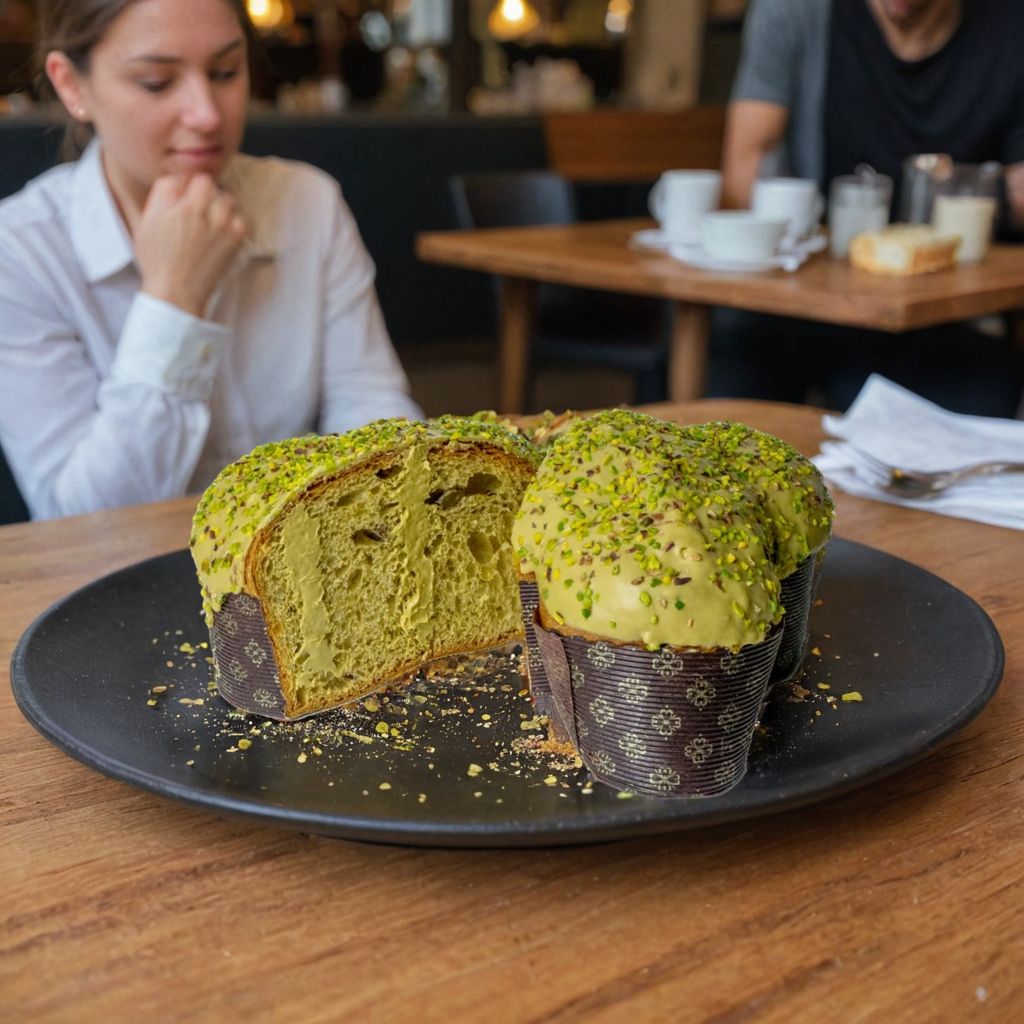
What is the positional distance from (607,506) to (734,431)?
0.20 m

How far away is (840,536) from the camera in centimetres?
120

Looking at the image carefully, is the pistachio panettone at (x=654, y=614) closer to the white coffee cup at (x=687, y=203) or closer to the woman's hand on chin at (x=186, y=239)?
the woman's hand on chin at (x=186, y=239)

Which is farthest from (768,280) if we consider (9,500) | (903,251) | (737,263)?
(9,500)

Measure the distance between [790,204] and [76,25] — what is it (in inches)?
65.8

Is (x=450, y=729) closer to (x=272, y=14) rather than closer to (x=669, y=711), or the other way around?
(x=669, y=711)

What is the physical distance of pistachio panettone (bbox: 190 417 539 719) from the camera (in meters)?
0.80

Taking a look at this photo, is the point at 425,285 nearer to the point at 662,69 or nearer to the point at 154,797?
the point at 662,69

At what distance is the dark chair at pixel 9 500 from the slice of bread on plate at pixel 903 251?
5.79ft

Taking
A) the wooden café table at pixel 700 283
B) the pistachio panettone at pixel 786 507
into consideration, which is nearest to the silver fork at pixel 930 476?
the pistachio panettone at pixel 786 507

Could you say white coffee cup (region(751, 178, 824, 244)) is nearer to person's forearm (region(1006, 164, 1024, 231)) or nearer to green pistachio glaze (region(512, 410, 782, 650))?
person's forearm (region(1006, 164, 1024, 231))

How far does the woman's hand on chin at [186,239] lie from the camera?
1.64 meters

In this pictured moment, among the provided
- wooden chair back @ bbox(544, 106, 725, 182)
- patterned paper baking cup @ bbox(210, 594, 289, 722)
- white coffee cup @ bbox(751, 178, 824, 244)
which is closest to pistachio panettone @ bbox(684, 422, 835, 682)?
patterned paper baking cup @ bbox(210, 594, 289, 722)

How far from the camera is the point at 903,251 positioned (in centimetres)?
251

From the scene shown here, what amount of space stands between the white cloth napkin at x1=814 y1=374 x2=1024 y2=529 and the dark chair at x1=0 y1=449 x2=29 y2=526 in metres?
1.42
